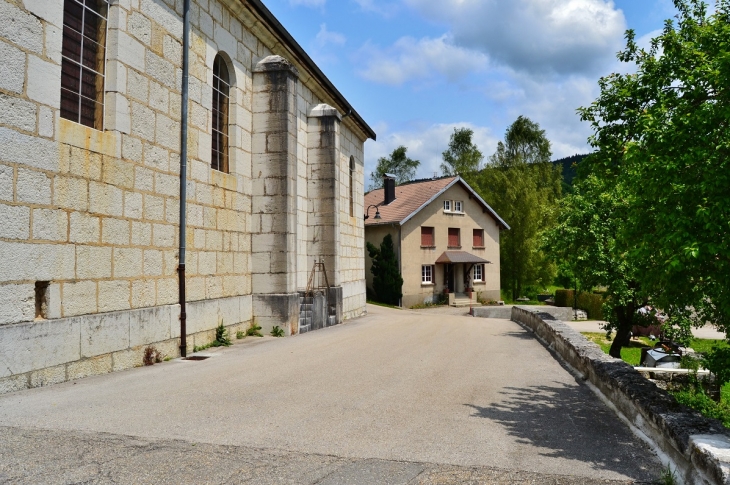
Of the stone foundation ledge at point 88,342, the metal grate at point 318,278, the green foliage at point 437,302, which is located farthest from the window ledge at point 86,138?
the green foliage at point 437,302

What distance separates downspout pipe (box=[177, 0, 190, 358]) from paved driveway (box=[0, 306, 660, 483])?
870mm

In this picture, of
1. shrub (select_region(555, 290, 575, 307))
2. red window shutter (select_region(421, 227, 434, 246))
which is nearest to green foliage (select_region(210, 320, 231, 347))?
red window shutter (select_region(421, 227, 434, 246))

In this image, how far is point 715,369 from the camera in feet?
16.1

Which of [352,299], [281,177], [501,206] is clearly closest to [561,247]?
[352,299]

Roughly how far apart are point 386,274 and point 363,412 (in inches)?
1054

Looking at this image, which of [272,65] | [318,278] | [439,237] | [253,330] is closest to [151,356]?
[253,330]

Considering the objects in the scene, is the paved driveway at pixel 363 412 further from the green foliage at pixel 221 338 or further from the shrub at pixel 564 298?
the shrub at pixel 564 298

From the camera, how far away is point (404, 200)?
36188 millimetres

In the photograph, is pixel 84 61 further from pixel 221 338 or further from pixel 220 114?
pixel 221 338

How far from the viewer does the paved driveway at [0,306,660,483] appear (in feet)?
14.4

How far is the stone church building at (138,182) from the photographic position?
21.0 feet

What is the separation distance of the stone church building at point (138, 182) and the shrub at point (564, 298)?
24.9m

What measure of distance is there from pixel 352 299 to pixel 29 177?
547 inches

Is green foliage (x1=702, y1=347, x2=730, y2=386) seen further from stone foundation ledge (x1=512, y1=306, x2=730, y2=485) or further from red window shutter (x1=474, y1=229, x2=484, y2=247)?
red window shutter (x1=474, y1=229, x2=484, y2=247)
